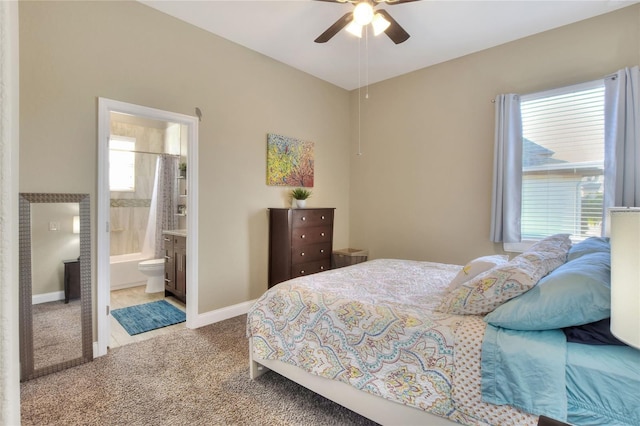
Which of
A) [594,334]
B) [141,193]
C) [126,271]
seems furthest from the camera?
[141,193]

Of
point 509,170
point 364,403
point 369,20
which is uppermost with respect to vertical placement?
point 369,20

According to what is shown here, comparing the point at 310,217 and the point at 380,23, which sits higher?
the point at 380,23

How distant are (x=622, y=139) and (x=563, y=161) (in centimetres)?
46

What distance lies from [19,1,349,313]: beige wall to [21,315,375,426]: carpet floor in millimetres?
816

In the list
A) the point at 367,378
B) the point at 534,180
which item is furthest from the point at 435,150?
the point at 367,378

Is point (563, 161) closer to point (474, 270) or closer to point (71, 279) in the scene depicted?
point (474, 270)

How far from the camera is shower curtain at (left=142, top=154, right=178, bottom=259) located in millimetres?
4801

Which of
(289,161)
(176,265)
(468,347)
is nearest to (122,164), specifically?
(176,265)

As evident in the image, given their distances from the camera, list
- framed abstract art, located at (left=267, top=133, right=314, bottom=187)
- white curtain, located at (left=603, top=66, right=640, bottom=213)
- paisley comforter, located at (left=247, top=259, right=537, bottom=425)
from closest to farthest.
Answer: paisley comforter, located at (left=247, top=259, right=537, bottom=425) < white curtain, located at (left=603, top=66, right=640, bottom=213) < framed abstract art, located at (left=267, top=133, right=314, bottom=187)

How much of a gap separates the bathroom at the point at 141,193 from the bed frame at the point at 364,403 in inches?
136

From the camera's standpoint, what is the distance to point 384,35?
10.5ft

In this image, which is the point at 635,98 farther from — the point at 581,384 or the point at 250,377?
the point at 250,377

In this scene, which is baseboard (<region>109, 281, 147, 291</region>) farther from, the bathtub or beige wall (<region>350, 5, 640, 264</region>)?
beige wall (<region>350, 5, 640, 264</region>)

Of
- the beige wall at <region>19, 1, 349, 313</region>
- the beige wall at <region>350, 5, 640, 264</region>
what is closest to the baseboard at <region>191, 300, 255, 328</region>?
the beige wall at <region>19, 1, 349, 313</region>
